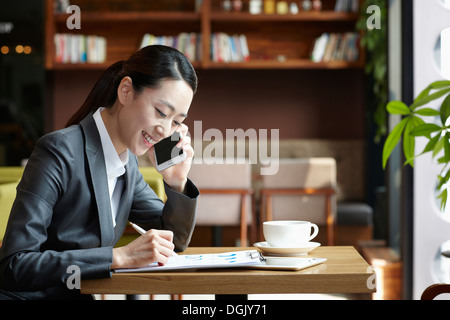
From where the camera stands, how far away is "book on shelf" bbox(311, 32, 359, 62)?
4715 mm

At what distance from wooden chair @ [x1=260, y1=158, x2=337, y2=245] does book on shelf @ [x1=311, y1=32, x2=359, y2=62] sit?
140cm

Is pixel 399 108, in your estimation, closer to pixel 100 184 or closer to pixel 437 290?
pixel 437 290

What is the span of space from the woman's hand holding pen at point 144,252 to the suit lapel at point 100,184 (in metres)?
0.13

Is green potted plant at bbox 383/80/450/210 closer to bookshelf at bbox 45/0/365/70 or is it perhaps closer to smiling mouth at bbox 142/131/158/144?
smiling mouth at bbox 142/131/158/144

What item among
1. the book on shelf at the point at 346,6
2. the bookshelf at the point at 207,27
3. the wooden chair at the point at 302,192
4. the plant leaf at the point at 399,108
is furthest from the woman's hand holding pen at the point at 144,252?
the book on shelf at the point at 346,6

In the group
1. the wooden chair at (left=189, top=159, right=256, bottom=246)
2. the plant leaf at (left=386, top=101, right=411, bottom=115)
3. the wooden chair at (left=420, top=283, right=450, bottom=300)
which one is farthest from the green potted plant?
the wooden chair at (left=189, top=159, right=256, bottom=246)

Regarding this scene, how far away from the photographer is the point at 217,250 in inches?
48.4

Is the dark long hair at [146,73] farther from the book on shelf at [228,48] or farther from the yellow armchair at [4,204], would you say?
the book on shelf at [228,48]

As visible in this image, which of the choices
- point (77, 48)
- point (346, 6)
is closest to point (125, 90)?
point (77, 48)

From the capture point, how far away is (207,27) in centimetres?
469

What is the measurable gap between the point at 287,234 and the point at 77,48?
13.2 ft

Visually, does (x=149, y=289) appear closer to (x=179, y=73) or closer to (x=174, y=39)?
(x=179, y=73)
